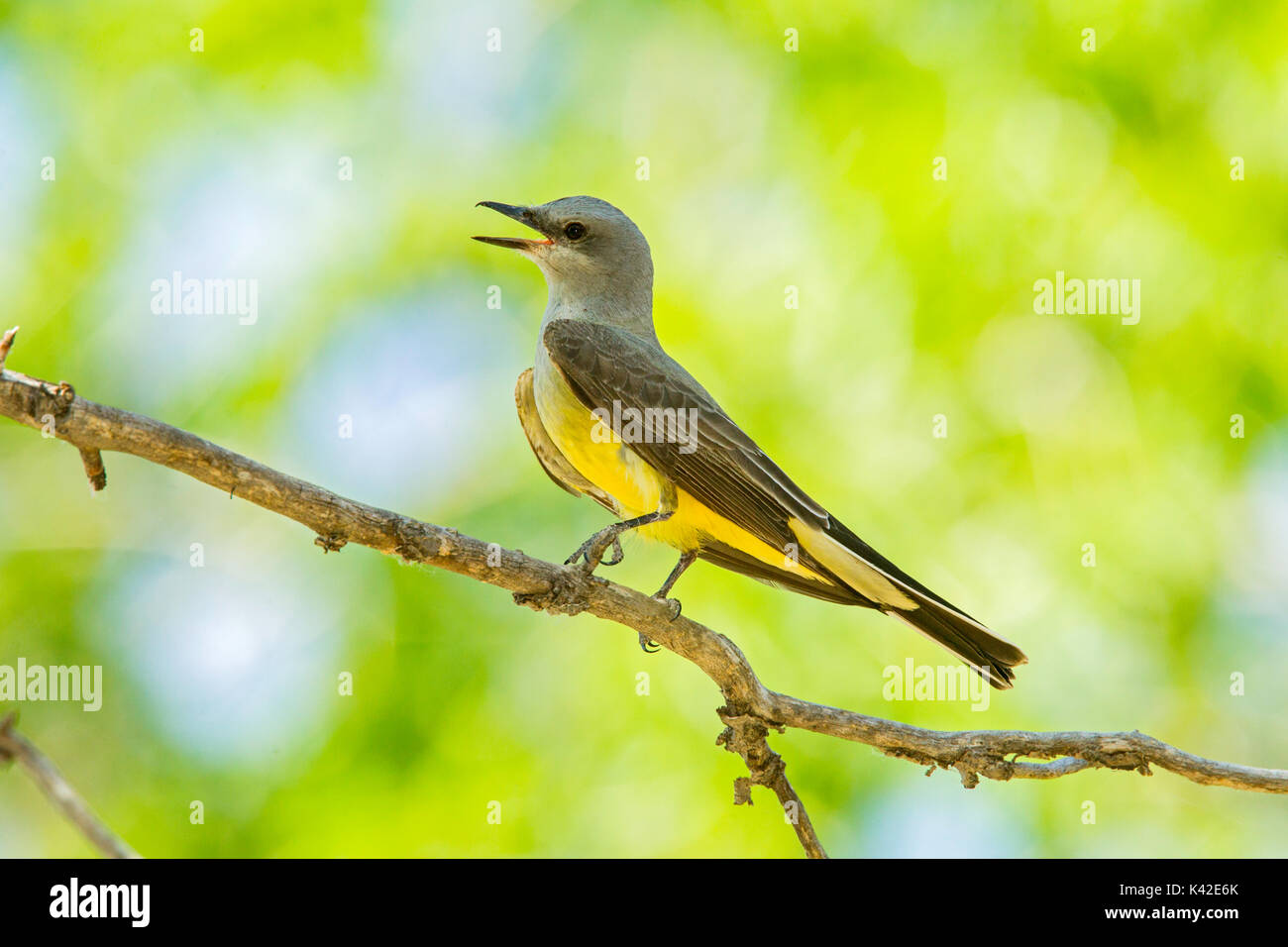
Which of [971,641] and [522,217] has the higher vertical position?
[522,217]

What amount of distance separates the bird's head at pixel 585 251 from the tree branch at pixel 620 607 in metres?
2.86

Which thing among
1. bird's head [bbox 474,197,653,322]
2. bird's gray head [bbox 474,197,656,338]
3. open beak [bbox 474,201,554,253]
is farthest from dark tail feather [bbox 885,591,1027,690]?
open beak [bbox 474,201,554,253]

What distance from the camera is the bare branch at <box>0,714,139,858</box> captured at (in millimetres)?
1525

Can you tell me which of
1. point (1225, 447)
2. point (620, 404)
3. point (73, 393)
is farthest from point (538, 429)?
point (1225, 447)

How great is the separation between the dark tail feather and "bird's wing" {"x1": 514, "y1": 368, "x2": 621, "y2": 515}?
1990 millimetres

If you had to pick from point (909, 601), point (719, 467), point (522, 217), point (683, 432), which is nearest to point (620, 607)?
point (719, 467)

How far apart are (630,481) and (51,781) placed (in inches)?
182

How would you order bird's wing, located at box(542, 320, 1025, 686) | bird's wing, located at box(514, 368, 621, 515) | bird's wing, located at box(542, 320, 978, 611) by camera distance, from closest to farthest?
bird's wing, located at box(542, 320, 1025, 686) → bird's wing, located at box(542, 320, 978, 611) → bird's wing, located at box(514, 368, 621, 515)

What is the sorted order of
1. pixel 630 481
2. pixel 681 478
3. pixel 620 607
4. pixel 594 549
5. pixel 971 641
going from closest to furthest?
pixel 620 607
pixel 594 549
pixel 971 641
pixel 681 478
pixel 630 481

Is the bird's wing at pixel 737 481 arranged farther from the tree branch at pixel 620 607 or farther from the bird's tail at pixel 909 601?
the tree branch at pixel 620 607

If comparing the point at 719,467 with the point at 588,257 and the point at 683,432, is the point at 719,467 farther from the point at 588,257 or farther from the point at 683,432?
the point at 588,257

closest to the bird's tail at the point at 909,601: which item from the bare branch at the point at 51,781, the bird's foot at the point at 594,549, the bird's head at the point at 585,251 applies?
the bird's foot at the point at 594,549

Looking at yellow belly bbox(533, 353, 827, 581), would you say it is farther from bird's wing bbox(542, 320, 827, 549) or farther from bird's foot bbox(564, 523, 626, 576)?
bird's foot bbox(564, 523, 626, 576)

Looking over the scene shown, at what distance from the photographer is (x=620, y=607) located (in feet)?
16.1
